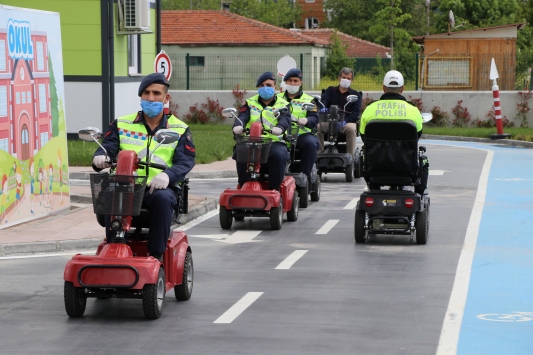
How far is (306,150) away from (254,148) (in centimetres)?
275

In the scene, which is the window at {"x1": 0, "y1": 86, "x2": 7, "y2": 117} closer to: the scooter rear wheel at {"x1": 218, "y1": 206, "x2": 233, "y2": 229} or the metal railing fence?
the scooter rear wheel at {"x1": 218, "y1": 206, "x2": 233, "y2": 229}

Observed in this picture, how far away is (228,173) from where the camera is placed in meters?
21.7

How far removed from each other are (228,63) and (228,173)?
768 inches

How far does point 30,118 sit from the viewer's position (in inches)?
562

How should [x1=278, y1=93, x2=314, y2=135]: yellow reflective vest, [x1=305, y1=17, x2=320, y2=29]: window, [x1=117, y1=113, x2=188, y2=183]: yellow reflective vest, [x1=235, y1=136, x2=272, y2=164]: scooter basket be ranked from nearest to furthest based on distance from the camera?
[x1=117, y1=113, x2=188, y2=183]: yellow reflective vest < [x1=235, y1=136, x2=272, y2=164]: scooter basket < [x1=278, y1=93, x2=314, y2=135]: yellow reflective vest < [x1=305, y1=17, x2=320, y2=29]: window

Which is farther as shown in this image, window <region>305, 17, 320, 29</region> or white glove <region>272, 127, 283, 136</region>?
window <region>305, 17, 320, 29</region>

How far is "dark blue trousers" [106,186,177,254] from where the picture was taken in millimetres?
8781

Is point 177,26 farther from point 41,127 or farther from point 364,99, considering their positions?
point 41,127

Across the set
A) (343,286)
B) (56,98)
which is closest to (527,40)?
(56,98)

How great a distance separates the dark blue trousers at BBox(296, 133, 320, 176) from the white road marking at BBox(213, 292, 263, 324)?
21.9 feet

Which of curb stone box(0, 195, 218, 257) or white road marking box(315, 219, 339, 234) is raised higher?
curb stone box(0, 195, 218, 257)

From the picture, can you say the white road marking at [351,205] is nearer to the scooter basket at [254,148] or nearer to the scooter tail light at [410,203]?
the scooter basket at [254,148]

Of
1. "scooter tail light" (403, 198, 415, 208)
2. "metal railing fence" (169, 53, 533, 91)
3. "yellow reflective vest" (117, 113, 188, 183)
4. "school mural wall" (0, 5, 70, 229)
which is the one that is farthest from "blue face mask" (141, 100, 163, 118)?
"metal railing fence" (169, 53, 533, 91)

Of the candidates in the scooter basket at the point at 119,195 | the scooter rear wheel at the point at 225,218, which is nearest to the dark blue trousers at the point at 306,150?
the scooter rear wheel at the point at 225,218
